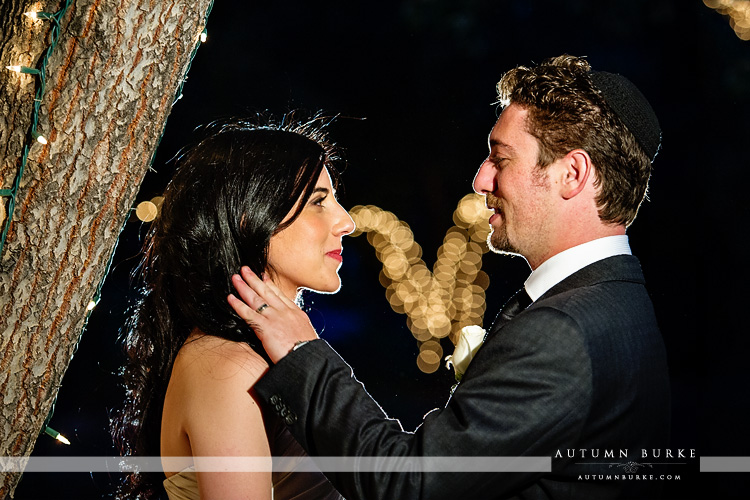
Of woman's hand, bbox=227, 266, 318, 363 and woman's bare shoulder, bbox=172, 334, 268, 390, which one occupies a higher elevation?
woman's hand, bbox=227, 266, 318, 363

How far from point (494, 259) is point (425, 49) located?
5.24ft

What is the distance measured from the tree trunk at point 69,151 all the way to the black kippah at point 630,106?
99cm

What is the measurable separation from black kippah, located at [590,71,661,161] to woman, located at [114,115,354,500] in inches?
29.4

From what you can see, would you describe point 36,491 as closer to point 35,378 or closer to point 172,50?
point 35,378

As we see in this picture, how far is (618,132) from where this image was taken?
1.70 meters

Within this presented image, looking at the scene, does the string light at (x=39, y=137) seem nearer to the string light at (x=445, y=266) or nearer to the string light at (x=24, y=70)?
the string light at (x=24, y=70)

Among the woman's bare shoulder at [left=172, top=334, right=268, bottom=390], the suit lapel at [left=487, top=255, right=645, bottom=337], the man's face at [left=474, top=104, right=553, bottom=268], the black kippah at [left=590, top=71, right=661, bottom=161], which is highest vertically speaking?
the black kippah at [left=590, top=71, right=661, bottom=161]

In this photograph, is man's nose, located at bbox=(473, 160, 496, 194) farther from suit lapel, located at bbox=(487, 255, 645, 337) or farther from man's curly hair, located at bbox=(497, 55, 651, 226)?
suit lapel, located at bbox=(487, 255, 645, 337)

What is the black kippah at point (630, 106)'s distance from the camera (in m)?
1.71

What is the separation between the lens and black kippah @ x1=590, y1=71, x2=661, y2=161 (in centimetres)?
171

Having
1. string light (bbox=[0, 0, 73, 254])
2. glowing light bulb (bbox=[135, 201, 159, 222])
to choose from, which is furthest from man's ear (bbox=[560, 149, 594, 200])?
glowing light bulb (bbox=[135, 201, 159, 222])

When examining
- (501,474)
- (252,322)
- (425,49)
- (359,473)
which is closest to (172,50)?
(252,322)

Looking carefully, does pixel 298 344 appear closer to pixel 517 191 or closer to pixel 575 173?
pixel 517 191

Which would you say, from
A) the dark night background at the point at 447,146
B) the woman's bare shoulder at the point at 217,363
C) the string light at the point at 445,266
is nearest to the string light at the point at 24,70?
the woman's bare shoulder at the point at 217,363
